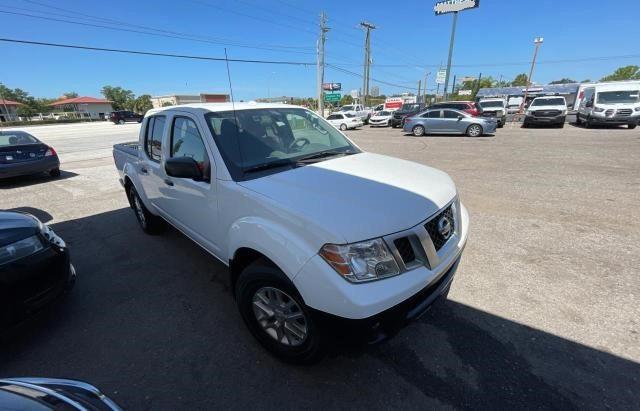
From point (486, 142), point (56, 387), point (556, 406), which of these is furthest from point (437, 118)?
point (56, 387)

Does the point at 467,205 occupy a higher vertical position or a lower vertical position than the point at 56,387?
lower

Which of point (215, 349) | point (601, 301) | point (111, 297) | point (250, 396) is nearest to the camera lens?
point (250, 396)

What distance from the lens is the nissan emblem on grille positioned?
214 centimetres

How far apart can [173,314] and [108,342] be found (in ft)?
1.73

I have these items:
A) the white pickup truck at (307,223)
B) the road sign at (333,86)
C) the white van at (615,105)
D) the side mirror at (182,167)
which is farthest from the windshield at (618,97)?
the road sign at (333,86)

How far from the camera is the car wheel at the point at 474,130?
15.3 metres

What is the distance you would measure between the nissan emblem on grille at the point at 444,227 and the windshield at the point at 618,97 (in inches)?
811

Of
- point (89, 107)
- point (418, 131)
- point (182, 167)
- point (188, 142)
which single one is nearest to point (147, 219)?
point (188, 142)

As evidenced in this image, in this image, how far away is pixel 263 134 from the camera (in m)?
2.86

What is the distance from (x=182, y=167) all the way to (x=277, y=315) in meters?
1.36

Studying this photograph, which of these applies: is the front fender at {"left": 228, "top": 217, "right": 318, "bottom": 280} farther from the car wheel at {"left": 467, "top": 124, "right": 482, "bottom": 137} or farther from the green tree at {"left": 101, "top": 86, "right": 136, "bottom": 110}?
the green tree at {"left": 101, "top": 86, "right": 136, "bottom": 110}

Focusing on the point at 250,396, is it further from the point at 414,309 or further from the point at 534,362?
the point at 534,362

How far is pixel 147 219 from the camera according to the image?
4.56m

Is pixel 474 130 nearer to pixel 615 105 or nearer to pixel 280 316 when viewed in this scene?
pixel 615 105
